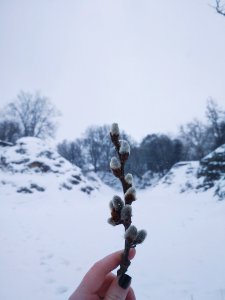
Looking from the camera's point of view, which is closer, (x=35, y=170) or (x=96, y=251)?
(x=96, y=251)

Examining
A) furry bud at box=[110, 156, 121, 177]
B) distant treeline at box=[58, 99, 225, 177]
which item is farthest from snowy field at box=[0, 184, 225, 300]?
distant treeline at box=[58, 99, 225, 177]

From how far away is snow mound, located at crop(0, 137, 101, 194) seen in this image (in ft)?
53.0

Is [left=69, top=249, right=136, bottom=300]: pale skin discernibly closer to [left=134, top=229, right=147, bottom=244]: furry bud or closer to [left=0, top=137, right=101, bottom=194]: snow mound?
[left=134, top=229, right=147, bottom=244]: furry bud

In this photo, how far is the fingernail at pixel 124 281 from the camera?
4.13ft

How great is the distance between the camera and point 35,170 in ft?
61.1

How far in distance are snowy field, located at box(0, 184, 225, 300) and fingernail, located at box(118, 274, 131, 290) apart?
2.91 metres

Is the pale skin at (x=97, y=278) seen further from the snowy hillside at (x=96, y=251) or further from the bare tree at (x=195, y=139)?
the bare tree at (x=195, y=139)

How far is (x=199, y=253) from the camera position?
5.62 m

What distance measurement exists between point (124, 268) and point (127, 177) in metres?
0.39

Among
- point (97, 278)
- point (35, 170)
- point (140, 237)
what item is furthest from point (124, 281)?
point (35, 170)

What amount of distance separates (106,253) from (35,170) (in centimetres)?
1365

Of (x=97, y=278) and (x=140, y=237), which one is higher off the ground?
(x=140, y=237)

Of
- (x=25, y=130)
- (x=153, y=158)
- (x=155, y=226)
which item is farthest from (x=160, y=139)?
(x=155, y=226)

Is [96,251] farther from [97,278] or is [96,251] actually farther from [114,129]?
[114,129]
